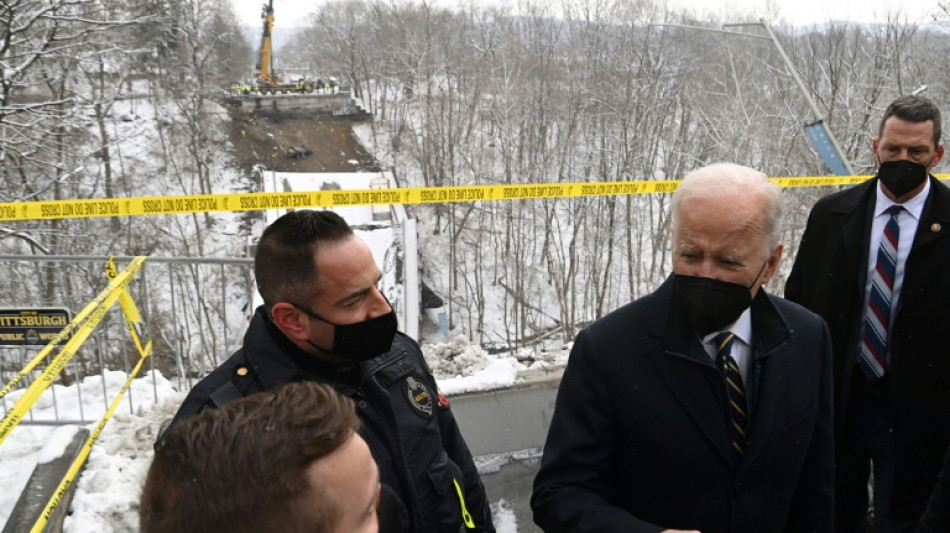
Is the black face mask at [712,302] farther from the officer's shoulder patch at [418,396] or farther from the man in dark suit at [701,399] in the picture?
the officer's shoulder patch at [418,396]

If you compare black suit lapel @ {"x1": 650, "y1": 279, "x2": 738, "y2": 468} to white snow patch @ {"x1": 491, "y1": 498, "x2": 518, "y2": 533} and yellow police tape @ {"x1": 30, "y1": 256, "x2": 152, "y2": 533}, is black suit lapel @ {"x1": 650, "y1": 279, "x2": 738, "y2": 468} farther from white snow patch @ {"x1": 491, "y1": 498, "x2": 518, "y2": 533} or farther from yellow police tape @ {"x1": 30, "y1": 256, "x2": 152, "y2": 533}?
yellow police tape @ {"x1": 30, "y1": 256, "x2": 152, "y2": 533}

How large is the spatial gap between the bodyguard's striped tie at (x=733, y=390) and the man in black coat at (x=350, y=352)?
2.98 ft

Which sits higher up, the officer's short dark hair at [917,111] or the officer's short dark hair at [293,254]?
the officer's short dark hair at [917,111]

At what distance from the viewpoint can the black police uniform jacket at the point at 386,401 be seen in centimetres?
198

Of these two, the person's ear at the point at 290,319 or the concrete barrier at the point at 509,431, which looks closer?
the person's ear at the point at 290,319

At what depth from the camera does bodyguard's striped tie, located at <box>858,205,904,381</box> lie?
9.91ft

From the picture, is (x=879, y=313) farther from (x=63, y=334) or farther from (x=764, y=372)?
(x=63, y=334)

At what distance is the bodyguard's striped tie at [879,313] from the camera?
302 centimetres

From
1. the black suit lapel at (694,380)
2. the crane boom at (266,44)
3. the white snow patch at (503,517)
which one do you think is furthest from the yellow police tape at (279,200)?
the crane boom at (266,44)

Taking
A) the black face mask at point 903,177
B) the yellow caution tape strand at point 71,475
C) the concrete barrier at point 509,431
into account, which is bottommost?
the concrete barrier at point 509,431

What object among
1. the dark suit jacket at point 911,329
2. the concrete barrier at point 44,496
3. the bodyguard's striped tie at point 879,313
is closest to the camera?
the dark suit jacket at point 911,329

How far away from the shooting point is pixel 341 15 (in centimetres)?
6081

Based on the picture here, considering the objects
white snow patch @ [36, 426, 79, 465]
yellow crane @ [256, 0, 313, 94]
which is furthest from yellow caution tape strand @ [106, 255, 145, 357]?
yellow crane @ [256, 0, 313, 94]

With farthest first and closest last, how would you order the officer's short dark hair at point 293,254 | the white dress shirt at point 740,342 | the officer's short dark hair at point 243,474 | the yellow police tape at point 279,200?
1. the yellow police tape at point 279,200
2. the officer's short dark hair at point 293,254
3. the white dress shirt at point 740,342
4. the officer's short dark hair at point 243,474
